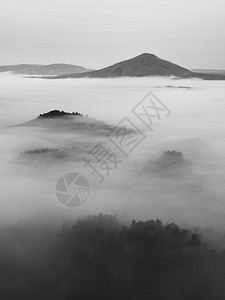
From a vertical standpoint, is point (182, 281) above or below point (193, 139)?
above

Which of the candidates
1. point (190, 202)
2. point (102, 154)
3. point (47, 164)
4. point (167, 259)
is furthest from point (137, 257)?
point (102, 154)

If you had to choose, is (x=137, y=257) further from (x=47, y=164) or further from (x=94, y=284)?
(x=47, y=164)

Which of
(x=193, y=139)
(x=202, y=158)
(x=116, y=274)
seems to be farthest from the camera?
(x=193, y=139)

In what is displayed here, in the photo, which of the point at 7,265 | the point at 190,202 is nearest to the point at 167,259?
the point at 7,265

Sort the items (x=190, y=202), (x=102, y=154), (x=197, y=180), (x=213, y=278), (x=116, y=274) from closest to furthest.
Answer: (x=213, y=278)
(x=116, y=274)
(x=190, y=202)
(x=197, y=180)
(x=102, y=154)

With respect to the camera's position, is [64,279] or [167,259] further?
[167,259]

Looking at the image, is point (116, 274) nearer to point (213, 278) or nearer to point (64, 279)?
point (64, 279)
